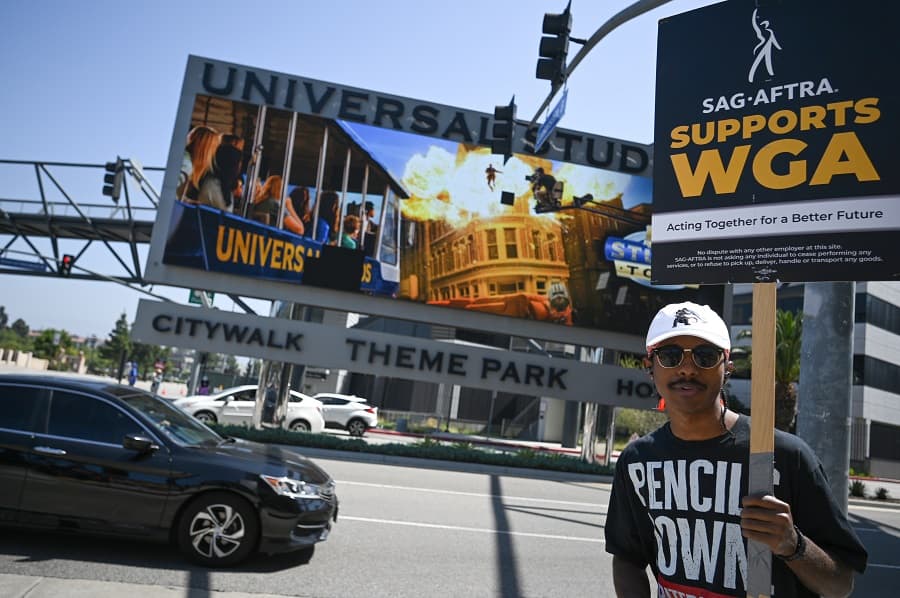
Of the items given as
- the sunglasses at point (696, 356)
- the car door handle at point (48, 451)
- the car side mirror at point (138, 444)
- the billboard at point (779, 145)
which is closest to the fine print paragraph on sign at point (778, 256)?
the billboard at point (779, 145)

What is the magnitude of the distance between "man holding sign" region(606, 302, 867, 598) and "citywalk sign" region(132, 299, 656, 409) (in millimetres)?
16481

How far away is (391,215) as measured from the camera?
1892cm

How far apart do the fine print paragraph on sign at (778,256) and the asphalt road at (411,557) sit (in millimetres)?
4311

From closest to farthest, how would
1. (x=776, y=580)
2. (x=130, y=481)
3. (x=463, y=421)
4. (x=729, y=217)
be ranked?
(x=776, y=580) < (x=729, y=217) < (x=130, y=481) < (x=463, y=421)

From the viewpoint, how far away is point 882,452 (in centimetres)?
3641

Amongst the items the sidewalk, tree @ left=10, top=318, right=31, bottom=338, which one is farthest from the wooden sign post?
tree @ left=10, top=318, right=31, bottom=338

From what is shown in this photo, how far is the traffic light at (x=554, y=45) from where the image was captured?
24.7 feet

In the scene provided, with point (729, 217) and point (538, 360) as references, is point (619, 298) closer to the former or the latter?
point (538, 360)

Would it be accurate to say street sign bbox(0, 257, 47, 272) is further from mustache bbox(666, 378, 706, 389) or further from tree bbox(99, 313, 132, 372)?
tree bbox(99, 313, 132, 372)

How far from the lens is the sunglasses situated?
2164 millimetres

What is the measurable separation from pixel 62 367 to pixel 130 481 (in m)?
84.2

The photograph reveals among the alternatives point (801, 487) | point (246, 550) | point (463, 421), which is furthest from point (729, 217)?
point (463, 421)

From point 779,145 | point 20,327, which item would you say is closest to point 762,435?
point 779,145

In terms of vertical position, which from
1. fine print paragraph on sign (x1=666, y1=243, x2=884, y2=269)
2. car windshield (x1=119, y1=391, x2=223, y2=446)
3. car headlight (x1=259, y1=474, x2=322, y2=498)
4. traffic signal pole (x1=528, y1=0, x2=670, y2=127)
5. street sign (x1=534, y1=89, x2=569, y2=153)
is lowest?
car headlight (x1=259, y1=474, x2=322, y2=498)
